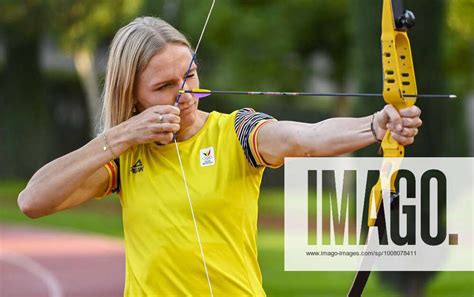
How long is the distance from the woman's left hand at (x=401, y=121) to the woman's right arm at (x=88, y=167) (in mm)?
734

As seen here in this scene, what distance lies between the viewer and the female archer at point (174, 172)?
3670 mm

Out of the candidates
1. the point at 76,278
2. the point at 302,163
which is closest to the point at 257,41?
the point at 76,278

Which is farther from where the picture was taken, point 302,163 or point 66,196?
point 302,163

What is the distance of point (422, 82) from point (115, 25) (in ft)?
57.6

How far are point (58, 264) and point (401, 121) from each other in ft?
46.8

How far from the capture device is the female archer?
367cm

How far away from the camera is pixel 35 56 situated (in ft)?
108

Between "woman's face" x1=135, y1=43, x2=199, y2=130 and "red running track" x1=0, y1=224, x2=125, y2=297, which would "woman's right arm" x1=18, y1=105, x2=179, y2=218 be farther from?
"red running track" x1=0, y1=224, x2=125, y2=297

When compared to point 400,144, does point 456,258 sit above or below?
below

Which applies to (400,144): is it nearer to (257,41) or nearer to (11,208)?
(257,41)

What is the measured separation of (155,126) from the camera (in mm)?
3672

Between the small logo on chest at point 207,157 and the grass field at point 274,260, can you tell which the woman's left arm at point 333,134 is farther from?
the grass field at point 274,260

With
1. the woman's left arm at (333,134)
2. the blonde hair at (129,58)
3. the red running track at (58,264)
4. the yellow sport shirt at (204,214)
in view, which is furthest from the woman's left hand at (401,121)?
the red running track at (58,264)

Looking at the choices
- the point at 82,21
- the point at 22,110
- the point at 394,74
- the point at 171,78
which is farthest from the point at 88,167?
the point at 22,110
